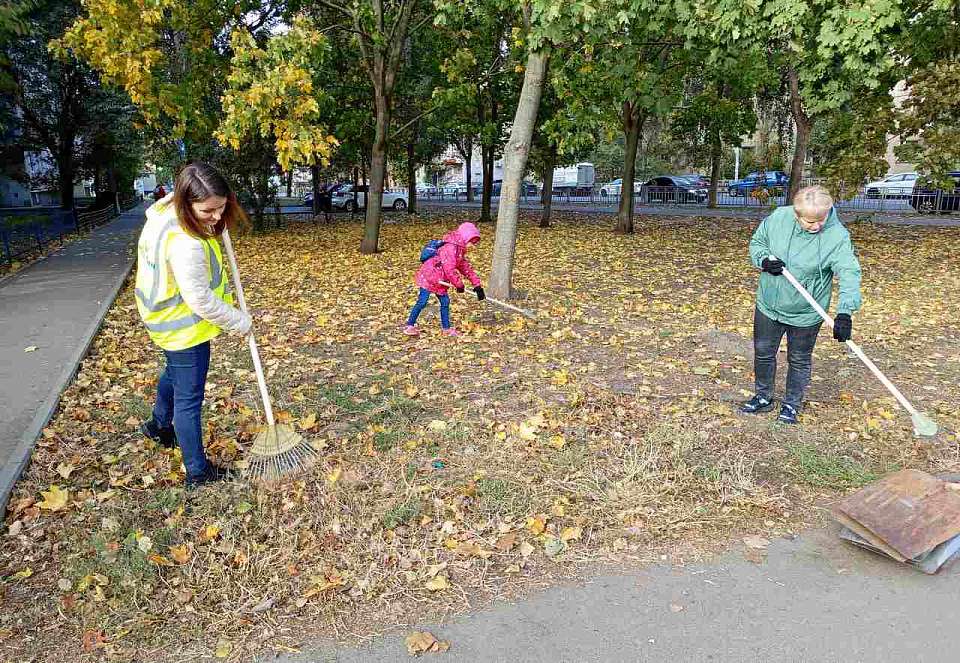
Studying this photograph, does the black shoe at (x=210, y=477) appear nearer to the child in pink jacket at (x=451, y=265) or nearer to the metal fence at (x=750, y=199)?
the child in pink jacket at (x=451, y=265)

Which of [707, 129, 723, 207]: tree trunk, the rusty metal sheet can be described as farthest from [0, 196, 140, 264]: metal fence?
[707, 129, 723, 207]: tree trunk

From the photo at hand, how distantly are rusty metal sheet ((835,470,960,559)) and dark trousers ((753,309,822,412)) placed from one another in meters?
1.29

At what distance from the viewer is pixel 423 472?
4109 millimetres

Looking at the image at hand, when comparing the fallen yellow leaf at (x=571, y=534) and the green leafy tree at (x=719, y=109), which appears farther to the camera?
the green leafy tree at (x=719, y=109)

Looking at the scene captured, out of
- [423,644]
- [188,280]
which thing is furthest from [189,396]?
[423,644]

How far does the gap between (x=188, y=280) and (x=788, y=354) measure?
4.06m

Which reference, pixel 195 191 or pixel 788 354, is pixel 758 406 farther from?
pixel 195 191

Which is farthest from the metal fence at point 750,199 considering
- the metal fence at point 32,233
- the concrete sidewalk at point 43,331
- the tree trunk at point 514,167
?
the metal fence at point 32,233

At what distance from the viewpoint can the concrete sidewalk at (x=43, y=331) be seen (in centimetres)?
485

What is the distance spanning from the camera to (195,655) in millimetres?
2703

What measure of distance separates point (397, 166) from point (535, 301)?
24.6m

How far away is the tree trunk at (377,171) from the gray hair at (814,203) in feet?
35.3

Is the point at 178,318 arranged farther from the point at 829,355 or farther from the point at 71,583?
the point at 829,355

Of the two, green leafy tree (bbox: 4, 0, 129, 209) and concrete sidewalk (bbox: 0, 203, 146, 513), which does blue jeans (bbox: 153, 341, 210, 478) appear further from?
green leafy tree (bbox: 4, 0, 129, 209)
